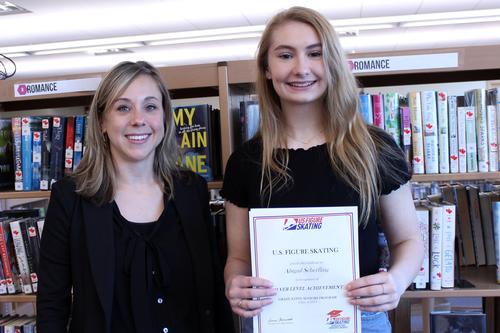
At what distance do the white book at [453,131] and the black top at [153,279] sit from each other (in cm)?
111

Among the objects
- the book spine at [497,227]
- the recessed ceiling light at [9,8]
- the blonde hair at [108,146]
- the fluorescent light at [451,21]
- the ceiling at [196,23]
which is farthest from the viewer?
the fluorescent light at [451,21]

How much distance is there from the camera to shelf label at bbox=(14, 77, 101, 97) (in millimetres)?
1960

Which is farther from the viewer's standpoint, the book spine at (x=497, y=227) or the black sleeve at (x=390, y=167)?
the book spine at (x=497, y=227)

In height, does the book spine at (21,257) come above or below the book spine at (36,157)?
below

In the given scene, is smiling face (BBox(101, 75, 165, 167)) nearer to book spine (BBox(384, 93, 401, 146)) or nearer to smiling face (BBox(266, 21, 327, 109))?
smiling face (BBox(266, 21, 327, 109))

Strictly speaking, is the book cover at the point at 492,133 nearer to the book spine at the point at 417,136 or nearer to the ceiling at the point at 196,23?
the book spine at the point at 417,136

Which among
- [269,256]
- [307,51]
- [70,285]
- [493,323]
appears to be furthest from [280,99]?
[493,323]

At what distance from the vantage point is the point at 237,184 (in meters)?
1.50

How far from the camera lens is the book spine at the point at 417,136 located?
1.87 meters

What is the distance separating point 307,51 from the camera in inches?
54.9

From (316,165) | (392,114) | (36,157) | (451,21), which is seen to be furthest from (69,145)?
(451,21)

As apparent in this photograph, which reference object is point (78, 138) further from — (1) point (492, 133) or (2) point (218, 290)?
(1) point (492, 133)

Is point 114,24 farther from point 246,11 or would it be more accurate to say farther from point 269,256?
point 269,256

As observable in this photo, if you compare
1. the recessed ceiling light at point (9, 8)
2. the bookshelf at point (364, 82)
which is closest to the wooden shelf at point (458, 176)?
the bookshelf at point (364, 82)
